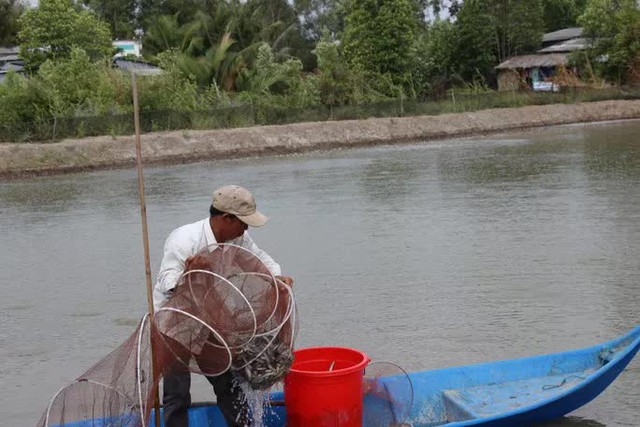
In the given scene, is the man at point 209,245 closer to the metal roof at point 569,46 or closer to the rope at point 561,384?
the rope at point 561,384

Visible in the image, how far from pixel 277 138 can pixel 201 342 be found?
27.9 m

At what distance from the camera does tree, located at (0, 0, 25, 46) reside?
55588 mm

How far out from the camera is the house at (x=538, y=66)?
49438 mm

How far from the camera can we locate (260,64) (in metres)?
40.3

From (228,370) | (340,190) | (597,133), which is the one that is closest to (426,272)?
(228,370)

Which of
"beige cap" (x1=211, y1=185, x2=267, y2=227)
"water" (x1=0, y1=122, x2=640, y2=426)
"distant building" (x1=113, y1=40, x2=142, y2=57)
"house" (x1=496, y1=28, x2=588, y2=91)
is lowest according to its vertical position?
"water" (x1=0, y1=122, x2=640, y2=426)

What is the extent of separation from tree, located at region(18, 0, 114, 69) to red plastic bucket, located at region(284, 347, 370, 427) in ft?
123

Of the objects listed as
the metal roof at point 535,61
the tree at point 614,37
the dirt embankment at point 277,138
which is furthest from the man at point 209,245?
the metal roof at point 535,61

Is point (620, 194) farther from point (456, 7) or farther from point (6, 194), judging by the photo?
point (456, 7)

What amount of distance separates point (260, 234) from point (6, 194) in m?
10.7

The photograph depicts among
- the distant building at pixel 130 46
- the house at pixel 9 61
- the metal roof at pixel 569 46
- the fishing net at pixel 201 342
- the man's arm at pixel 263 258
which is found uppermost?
the distant building at pixel 130 46

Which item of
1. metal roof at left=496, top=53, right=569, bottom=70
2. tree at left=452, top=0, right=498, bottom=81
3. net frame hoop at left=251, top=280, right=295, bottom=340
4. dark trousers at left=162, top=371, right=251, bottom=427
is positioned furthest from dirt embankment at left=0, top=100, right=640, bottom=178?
net frame hoop at left=251, top=280, right=295, bottom=340

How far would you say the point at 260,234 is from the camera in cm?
1340

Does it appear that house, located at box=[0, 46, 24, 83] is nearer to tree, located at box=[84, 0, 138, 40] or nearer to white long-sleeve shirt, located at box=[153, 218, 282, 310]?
tree, located at box=[84, 0, 138, 40]
